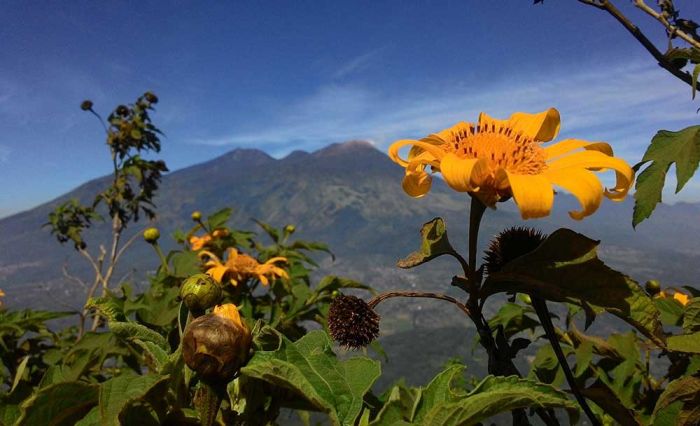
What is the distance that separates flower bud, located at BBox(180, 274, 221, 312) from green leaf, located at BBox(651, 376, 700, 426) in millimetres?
1164

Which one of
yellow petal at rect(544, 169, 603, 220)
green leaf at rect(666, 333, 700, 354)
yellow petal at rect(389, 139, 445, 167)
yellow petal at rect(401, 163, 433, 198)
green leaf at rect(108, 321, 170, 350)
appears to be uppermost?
yellow petal at rect(389, 139, 445, 167)

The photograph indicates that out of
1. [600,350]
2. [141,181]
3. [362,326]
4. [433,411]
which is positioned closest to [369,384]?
[433,411]

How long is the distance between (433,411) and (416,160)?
0.72 meters

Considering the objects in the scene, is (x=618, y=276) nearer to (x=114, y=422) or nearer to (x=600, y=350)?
(x=114, y=422)

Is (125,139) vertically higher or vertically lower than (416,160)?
higher

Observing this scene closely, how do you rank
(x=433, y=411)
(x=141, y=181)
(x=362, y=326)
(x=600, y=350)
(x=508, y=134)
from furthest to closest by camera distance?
(x=141, y=181), (x=600, y=350), (x=508, y=134), (x=362, y=326), (x=433, y=411)

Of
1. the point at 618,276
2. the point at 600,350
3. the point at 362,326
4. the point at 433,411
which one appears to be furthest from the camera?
the point at 600,350

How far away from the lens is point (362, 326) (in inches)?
50.3

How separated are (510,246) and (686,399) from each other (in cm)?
54

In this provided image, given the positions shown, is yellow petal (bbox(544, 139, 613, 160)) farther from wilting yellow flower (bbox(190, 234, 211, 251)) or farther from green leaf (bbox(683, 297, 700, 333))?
wilting yellow flower (bbox(190, 234, 211, 251))

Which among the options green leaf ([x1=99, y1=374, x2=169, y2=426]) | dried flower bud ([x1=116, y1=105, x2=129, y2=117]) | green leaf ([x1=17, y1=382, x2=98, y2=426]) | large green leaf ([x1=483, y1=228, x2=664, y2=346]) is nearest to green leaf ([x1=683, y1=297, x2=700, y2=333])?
large green leaf ([x1=483, y1=228, x2=664, y2=346])

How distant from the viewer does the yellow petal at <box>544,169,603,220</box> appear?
1063 mm

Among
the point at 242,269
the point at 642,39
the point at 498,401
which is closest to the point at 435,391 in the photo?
the point at 498,401

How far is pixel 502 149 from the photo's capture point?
135 cm
